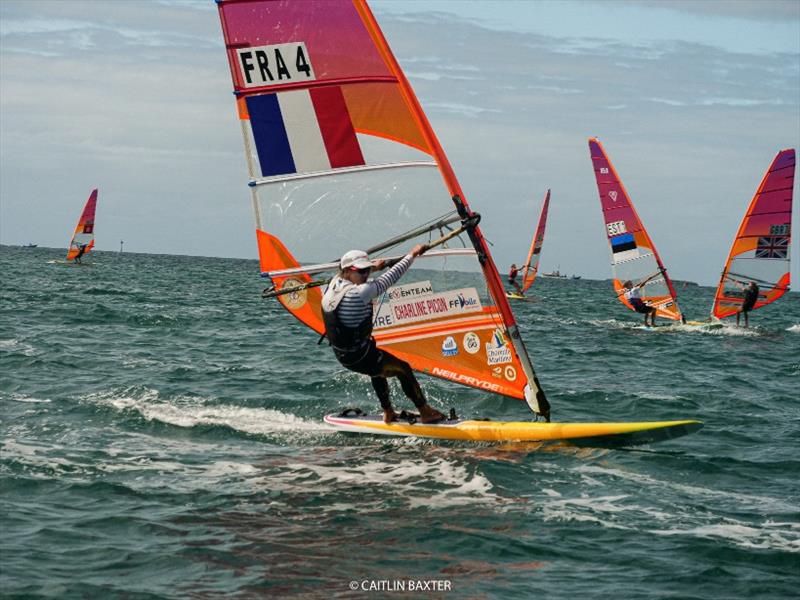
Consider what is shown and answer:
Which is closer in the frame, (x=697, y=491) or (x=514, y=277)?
(x=697, y=491)

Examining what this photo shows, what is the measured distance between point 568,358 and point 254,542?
1262cm

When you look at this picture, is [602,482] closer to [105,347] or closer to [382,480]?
[382,480]

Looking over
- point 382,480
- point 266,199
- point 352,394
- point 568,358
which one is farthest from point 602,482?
point 568,358

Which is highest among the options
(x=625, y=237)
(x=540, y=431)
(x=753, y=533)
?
(x=625, y=237)

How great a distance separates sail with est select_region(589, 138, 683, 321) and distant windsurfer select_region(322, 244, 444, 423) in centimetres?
1829

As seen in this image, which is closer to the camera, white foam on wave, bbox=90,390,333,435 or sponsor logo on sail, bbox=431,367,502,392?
sponsor logo on sail, bbox=431,367,502,392

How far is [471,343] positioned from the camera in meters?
10.0

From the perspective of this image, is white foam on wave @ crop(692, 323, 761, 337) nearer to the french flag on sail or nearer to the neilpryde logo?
the neilpryde logo

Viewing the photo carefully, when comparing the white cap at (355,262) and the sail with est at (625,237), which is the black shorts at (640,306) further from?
the white cap at (355,262)

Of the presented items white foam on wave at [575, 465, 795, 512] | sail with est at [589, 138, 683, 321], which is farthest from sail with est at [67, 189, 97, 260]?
white foam on wave at [575, 465, 795, 512]

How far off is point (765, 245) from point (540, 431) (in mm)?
19233

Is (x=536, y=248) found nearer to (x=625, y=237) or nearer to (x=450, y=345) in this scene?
(x=625, y=237)

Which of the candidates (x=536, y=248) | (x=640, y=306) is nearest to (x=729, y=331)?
(x=640, y=306)

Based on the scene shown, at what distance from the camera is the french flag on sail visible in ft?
32.4
